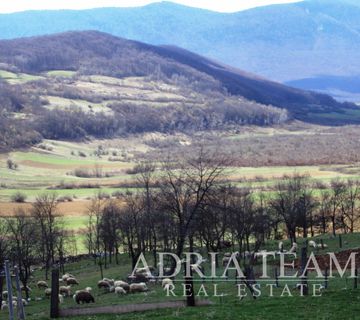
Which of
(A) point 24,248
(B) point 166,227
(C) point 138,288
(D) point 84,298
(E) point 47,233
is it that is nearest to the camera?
(D) point 84,298

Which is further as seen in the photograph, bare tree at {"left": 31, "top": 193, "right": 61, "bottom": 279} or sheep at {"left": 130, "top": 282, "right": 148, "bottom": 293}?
bare tree at {"left": 31, "top": 193, "right": 61, "bottom": 279}

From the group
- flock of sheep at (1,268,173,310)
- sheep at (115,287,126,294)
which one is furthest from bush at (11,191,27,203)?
sheep at (115,287,126,294)

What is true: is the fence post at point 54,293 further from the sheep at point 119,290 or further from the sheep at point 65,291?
the sheep at point 65,291

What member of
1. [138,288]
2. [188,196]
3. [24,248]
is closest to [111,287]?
[138,288]

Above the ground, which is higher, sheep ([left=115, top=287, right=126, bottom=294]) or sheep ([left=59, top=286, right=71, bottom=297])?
sheep ([left=115, top=287, right=126, bottom=294])

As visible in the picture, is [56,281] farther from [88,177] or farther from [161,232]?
[88,177]

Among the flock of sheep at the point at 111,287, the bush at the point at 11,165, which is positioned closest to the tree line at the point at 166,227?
the flock of sheep at the point at 111,287

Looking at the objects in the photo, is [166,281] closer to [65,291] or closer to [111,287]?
[111,287]

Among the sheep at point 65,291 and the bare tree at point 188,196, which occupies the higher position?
the bare tree at point 188,196

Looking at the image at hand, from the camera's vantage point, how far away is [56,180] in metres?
146

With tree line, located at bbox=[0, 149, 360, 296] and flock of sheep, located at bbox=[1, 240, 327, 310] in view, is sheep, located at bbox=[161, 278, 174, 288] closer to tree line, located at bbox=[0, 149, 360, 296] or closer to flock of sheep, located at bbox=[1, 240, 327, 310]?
flock of sheep, located at bbox=[1, 240, 327, 310]

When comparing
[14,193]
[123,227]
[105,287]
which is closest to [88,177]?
[14,193]

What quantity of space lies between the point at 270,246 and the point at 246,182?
66.3 metres

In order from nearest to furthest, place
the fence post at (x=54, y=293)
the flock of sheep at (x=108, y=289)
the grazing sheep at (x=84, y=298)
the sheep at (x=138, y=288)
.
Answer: the fence post at (x=54, y=293), the grazing sheep at (x=84, y=298), the flock of sheep at (x=108, y=289), the sheep at (x=138, y=288)
